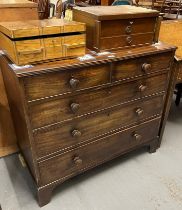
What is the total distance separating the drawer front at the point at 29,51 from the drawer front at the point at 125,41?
372mm

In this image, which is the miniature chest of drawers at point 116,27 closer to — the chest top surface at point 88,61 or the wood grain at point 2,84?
the chest top surface at point 88,61

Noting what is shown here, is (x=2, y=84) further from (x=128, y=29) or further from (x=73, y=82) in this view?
(x=128, y=29)

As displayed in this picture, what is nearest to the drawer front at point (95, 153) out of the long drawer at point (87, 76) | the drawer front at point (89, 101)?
the drawer front at point (89, 101)

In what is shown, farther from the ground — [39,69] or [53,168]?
[39,69]

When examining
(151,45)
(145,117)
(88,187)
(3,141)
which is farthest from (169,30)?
(3,141)

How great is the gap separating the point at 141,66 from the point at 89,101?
0.41 metres

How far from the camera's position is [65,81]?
45.6 inches

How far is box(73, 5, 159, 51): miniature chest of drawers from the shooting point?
1.25 meters

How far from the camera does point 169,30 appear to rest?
6.71 feet

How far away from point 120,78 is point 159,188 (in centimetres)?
86

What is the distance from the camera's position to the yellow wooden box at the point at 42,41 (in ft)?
3.40

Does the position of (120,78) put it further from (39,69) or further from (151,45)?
(39,69)

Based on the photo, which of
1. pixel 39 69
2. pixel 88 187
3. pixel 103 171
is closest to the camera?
pixel 39 69

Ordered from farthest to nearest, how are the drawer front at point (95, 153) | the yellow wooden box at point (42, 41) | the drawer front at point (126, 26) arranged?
the drawer front at point (95, 153) → the drawer front at point (126, 26) → the yellow wooden box at point (42, 41)
